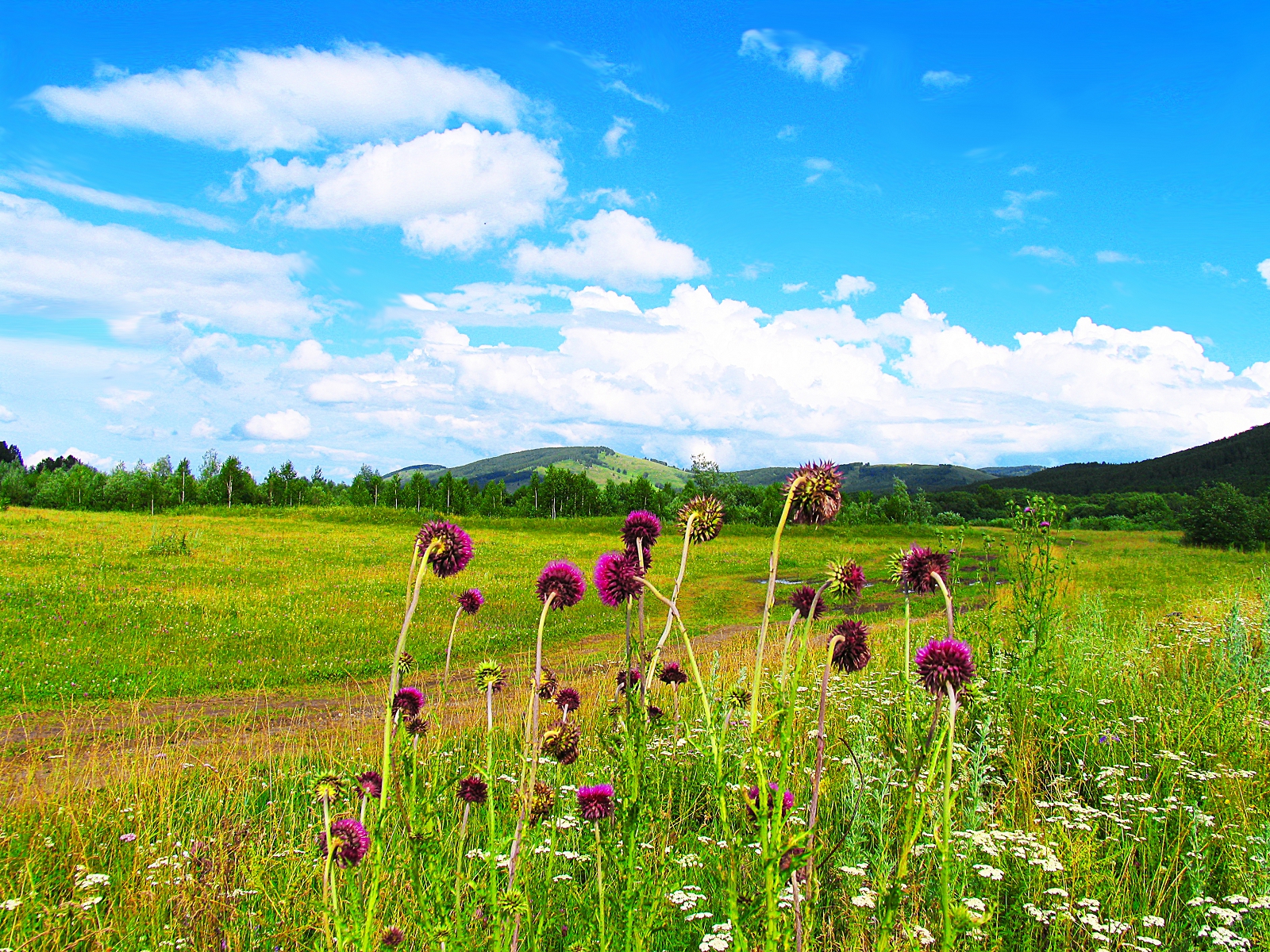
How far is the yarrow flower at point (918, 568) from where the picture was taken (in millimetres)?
2680

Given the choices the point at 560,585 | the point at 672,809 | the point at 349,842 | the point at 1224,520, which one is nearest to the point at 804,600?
the point at 560,585

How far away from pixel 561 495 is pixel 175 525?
5371cm

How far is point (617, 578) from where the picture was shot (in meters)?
2.96

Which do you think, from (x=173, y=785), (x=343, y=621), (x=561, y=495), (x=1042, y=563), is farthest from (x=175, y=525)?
(x=561, y=495)

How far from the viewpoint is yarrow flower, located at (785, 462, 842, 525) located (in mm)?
2314

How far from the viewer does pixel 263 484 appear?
282ft

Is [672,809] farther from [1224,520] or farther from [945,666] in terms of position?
[1224,520]

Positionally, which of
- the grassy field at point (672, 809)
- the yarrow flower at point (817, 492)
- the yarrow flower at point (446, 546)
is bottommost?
the grassy field at point (672, 809)

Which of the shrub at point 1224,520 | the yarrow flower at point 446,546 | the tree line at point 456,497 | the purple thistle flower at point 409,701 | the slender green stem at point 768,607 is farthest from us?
the tree line at point 456,497

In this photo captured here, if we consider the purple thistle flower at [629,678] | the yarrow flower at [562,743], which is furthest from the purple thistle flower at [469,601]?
the purple thistle flower at [629,678]

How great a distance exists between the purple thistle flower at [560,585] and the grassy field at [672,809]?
50cm

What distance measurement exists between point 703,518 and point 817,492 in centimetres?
55

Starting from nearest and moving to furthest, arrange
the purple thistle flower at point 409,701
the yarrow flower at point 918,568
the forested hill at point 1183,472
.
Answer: the yarrow flower at point 918,568, the purple thistle flower at point 409,701, the forested hill at point 1183,472

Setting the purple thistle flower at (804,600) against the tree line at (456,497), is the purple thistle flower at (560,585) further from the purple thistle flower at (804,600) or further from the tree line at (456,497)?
the tree line at (456,497)
